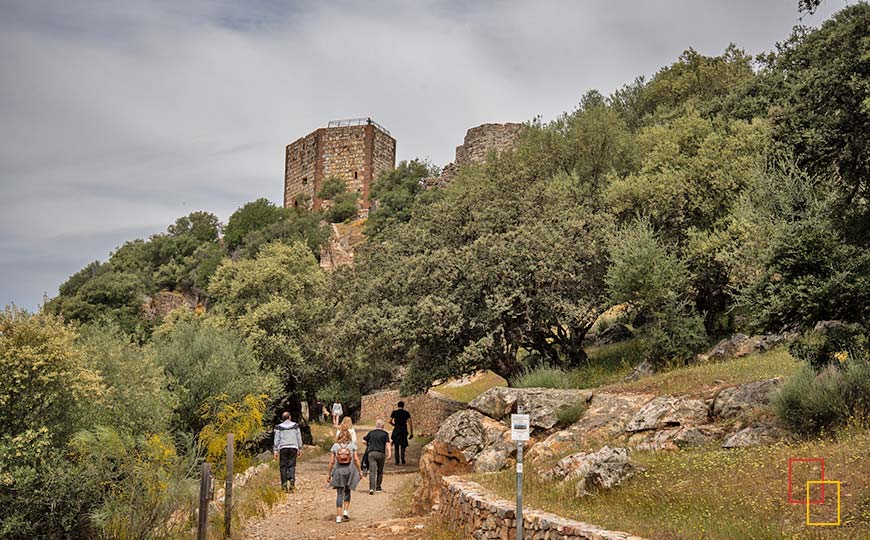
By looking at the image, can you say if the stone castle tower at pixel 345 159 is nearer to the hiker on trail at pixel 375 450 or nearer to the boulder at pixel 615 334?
the boulder at pixel 615 334

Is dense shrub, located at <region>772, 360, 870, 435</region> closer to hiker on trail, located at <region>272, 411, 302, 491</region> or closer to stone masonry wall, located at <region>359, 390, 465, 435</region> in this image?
hiker on trail, located at <region>272, 411, 302, 491</region>

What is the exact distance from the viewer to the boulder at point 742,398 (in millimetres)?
11922

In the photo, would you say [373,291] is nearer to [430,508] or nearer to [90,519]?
[430,508]

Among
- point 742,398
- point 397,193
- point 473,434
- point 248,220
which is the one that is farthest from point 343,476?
point 248,220

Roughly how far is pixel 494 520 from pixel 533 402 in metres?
5.84

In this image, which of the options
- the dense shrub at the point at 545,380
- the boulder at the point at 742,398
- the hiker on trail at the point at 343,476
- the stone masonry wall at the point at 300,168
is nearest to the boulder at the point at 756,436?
the boulder at the point at 742,398

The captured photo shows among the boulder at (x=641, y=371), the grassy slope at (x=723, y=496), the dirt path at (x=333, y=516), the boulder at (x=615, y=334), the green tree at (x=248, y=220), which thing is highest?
the green tree at (x=248, y=220)

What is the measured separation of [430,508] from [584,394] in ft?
13.2

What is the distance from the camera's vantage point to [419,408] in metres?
30.7

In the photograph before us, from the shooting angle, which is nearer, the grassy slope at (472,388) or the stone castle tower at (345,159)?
the grassy slope at (472,388)

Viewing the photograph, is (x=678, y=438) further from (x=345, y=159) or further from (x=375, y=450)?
(x=345, y=159)

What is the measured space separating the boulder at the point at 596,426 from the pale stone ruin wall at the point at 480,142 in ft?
162

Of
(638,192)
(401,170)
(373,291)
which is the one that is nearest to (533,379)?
(373,291)

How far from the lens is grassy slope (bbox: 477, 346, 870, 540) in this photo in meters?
7.39
